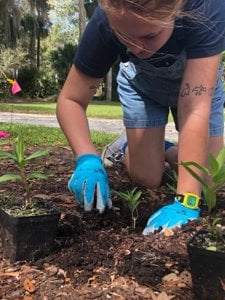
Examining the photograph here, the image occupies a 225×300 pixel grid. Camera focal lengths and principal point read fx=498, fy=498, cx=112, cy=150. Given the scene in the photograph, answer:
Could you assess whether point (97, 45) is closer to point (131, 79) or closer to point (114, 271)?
point (131, 79)

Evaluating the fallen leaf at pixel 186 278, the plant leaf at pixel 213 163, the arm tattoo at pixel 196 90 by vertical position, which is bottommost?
the fallen leaf at pixel 186 278

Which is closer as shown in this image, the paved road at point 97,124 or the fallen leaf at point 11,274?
the fallen leaf at point 11,274

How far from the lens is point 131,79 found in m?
3.31

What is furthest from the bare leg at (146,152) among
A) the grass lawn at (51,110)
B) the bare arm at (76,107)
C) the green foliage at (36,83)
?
the green foliage at (36,83)

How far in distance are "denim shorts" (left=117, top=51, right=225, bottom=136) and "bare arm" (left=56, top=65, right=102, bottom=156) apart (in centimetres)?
42

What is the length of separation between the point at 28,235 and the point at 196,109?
0.98m

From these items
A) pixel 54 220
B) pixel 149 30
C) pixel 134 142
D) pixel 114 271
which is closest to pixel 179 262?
pixel 114 271

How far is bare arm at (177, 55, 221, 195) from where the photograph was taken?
223 cm

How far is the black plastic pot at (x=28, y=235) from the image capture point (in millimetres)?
1876

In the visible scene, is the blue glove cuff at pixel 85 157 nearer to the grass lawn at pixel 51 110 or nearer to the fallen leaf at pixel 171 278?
the fallen leaf at pixel 171 278

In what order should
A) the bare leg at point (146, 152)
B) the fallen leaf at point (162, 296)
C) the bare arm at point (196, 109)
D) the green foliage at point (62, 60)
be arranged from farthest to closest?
the green foliage at point (62, 60) → the bare leg at point (146, 152) → the bare arm at point (196, 109) → the fallen leaf at point (162, 296)

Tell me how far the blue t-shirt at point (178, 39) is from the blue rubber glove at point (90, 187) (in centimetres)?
57

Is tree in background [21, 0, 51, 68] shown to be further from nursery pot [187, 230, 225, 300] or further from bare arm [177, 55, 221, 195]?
nursery pot [187, 230, 225, 300]

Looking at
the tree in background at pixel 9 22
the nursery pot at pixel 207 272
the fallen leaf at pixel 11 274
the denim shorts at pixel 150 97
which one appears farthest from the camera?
the tree in background at pixel 9 22
